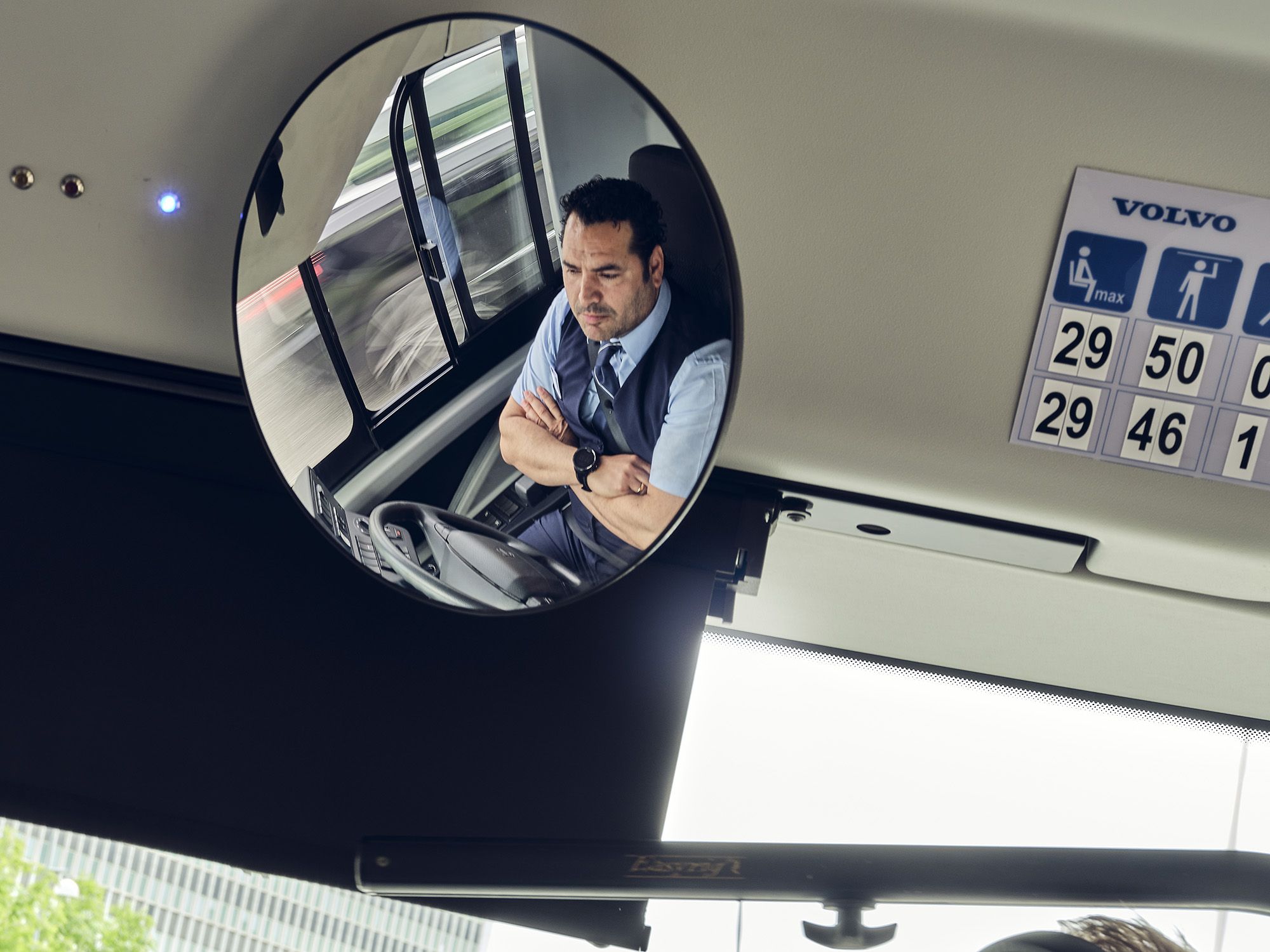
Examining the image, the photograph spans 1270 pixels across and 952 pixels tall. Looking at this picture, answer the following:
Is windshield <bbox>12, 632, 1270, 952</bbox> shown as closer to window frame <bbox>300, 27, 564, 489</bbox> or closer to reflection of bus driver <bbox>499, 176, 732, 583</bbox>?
reflection of bus driver <bbox>499, 176, 732, 583</bbox>

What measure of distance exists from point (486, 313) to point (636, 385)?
139mm

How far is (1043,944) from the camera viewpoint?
655 mm

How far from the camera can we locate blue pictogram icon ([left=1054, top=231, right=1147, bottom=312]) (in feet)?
2.39

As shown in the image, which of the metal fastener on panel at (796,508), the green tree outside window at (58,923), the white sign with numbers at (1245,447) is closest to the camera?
the white sign with numbers at (1245,447)

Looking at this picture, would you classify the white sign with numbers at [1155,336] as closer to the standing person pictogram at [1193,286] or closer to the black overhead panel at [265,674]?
the standing person pictogram at [1193,286]

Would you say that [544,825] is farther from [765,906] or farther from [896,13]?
[896,13]

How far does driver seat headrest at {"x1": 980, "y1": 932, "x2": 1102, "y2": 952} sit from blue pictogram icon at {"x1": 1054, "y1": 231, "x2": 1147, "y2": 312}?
18.4 inches

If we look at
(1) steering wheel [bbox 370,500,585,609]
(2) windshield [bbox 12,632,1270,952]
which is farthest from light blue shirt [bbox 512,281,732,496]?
(2) windshield [bbox 12,632,1270,952]

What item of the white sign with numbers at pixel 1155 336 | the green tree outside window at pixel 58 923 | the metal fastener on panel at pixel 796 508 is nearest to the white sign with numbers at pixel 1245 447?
the white sign with numbers at pixel 1155 336

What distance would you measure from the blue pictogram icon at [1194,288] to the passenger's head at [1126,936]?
461 mm

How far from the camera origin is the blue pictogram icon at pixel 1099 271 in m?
0.73

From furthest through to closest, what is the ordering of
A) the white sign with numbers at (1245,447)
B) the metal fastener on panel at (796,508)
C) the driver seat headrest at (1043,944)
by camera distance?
the metal fastener on panel at (796,508) → the white sign with numbers at (1245,447) → the driver seat headrest at (1043,944)

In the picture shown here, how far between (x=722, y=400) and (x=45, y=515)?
0.68 meters

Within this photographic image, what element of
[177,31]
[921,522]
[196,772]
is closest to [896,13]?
[921,522]
